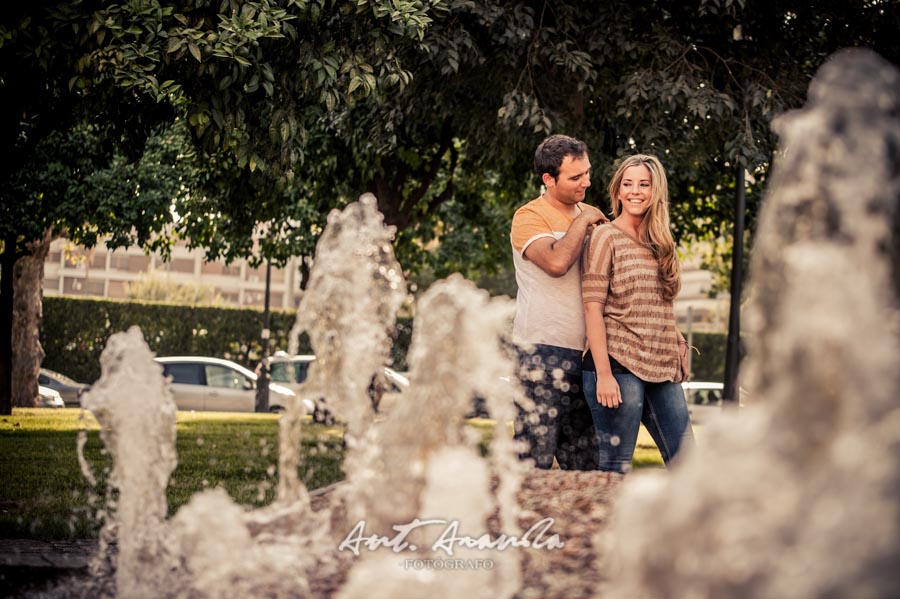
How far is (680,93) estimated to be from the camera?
353 inches

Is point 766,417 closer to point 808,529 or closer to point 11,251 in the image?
point 808,529

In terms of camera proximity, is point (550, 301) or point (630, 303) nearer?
point (630, 303)

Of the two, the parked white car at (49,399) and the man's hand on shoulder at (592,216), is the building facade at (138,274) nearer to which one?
the parked white car at (49,399)

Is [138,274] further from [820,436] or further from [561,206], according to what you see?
[820,436]

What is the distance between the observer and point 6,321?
1611 centimetres

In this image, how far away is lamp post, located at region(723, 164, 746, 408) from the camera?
11.4m

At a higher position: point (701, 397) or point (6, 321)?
point (6, 321)

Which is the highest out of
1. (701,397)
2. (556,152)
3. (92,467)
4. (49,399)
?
(556,152)

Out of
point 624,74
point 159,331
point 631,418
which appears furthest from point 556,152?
point 159,331

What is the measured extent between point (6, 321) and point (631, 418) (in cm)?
1387

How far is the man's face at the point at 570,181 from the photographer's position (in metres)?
4.74

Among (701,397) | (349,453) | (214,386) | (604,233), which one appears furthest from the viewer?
(701,397)

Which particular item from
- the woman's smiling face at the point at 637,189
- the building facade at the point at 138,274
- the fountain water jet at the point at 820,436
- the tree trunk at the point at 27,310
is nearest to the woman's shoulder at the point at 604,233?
the woman's smiling face at the point at 637,189

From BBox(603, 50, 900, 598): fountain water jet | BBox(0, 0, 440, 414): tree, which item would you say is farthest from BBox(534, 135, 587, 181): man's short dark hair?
BBox(603, 50, 900, 598): fountain water jet
